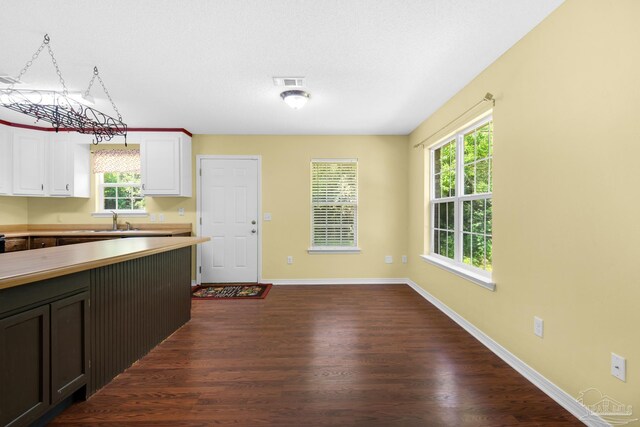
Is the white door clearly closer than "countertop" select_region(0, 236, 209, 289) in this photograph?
No

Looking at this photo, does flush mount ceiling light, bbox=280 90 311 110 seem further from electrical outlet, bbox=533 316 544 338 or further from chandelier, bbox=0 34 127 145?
electrical outlet, bbox=533 316 544 338

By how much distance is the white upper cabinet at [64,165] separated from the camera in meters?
4.13

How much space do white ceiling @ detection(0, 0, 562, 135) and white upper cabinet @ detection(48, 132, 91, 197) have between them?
135cm

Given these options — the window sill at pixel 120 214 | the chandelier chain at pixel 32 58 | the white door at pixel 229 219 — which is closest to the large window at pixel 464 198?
the white door at pixel 229 219

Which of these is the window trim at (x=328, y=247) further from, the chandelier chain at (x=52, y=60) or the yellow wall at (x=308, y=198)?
the chandelier chain at (x=52, y=60)

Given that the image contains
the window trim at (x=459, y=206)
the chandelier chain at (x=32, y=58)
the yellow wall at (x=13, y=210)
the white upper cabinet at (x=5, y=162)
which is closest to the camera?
the chandelier chain at (x=32, y=58)

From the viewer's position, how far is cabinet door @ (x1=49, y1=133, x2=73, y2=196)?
4.13m

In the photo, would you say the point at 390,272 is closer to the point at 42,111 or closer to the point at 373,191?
the point at 373,191

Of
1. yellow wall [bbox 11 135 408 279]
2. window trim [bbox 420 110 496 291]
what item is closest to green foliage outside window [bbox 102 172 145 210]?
yellow wall [bbox 11 135 408 279]

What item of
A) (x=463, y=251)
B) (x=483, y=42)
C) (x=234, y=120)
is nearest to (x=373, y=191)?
(x=463, y=251)

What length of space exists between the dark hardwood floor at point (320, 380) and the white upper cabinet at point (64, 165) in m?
3.05

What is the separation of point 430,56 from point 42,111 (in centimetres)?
Result: 289

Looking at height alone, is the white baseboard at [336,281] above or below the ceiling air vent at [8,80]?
below

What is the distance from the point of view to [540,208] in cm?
188
